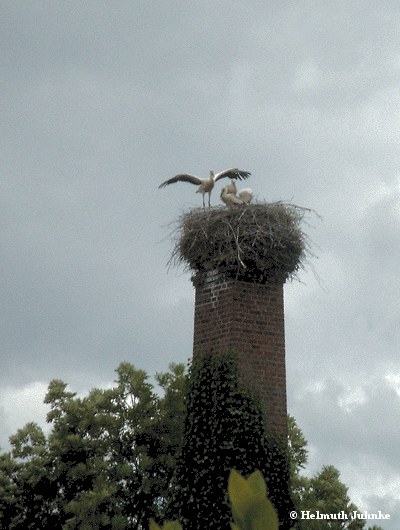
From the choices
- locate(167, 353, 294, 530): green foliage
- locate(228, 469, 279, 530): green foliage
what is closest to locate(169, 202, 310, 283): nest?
locate(167, 353, 294, 530): green foliage

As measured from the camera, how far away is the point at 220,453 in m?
12.5

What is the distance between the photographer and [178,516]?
1282 centimetres

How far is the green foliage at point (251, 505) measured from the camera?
43.1 inches

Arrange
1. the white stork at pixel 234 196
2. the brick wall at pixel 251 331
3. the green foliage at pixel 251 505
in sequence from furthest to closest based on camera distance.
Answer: the white stork at pixel 234 196
the brick wall at pixel 251 331
the green foliage at pixel 251 505

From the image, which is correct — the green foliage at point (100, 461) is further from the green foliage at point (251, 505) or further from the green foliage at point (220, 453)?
the green foliage at point (251, 505)

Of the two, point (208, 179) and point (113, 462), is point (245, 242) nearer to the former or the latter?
point (208, 179)

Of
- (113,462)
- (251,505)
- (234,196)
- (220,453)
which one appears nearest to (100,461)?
(113,462)

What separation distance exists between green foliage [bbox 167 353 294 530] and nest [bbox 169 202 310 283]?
5.09ft

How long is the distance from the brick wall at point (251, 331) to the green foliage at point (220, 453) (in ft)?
0.87

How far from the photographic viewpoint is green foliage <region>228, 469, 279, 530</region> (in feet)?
3.59

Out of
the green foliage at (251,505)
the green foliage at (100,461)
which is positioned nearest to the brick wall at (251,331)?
A: the green foliage at (100,461)

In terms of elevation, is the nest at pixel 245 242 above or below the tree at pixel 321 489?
above

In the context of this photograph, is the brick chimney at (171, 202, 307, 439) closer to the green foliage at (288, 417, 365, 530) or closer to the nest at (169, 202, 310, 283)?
the nest at (169, 202, 310, 283)

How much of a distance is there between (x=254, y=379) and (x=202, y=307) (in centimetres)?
161
